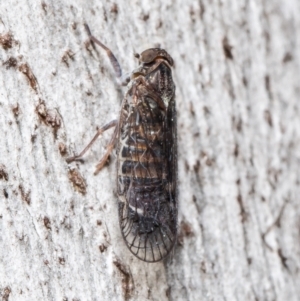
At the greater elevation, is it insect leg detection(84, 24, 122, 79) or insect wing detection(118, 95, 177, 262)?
insect leg detection(84, 24, 122, 79)

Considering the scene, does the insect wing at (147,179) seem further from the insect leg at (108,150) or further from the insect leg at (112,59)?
the insect leg at (112,59)

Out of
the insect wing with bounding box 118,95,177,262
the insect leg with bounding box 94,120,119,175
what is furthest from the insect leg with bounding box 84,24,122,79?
the insect leg with bounding box 94,120,119,175

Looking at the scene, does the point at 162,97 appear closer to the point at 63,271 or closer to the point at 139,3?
the point at 139,3

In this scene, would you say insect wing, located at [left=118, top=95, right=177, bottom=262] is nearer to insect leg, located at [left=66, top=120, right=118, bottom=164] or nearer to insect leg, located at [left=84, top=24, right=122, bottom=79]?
insect leg, located at [left=66, top=120, right=118, bottom=164]

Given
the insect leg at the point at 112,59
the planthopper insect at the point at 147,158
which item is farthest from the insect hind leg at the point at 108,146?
the insect leg at the point at 112,59

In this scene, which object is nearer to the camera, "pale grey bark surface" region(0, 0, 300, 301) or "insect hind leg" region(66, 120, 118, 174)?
"pale grey bark surface" region(0, 0, 300, 301)

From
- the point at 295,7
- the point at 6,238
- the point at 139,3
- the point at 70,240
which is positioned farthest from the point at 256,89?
the point at 6,238

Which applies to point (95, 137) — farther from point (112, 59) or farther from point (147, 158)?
point (112, 59)
